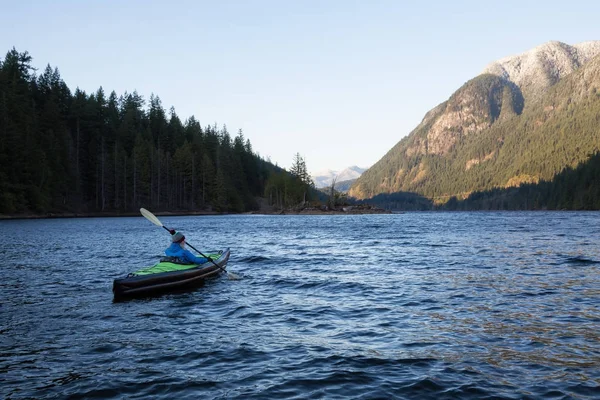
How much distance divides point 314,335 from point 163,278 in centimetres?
898

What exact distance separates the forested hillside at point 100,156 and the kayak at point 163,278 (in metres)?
62.6

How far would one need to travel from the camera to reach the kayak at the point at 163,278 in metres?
17.1

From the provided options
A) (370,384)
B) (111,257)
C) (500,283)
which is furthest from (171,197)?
(370,384)

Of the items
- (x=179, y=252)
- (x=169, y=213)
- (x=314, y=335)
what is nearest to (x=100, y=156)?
(x=169, y=213)

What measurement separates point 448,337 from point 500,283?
9.17 metres

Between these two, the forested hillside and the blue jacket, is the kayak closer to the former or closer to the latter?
the blue jacket

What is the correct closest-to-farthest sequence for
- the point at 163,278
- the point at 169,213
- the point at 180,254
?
the point at 163,278 → the point at 180,254 → the point at 169,213

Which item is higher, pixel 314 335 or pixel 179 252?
pixel 179 252

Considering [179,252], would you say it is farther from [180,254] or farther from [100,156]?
[100,156]

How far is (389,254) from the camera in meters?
32.0

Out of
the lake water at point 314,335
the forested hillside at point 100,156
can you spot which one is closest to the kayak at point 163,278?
the lake water at point 314,335

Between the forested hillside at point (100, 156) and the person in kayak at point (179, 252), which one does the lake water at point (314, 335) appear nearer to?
the person in kayak at point (179, 252)

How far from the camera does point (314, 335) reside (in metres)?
12.0

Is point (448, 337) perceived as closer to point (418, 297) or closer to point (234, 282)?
point (418, 297)
